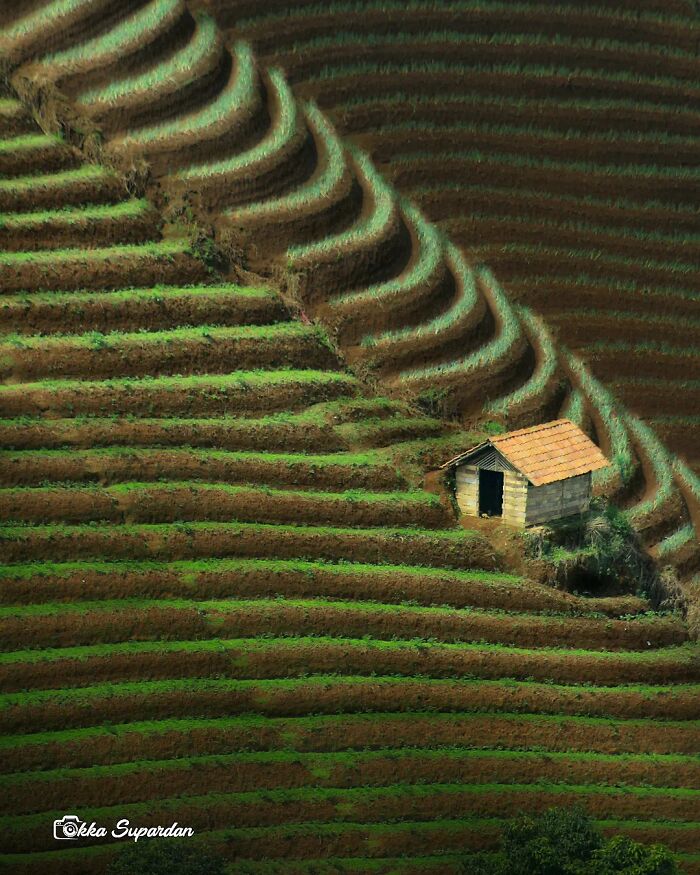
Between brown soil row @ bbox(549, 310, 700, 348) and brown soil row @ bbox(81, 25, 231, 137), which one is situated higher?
brown soil row @ bbox(81, 25, 231, 137)

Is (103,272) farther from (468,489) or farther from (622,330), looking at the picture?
(622,330)

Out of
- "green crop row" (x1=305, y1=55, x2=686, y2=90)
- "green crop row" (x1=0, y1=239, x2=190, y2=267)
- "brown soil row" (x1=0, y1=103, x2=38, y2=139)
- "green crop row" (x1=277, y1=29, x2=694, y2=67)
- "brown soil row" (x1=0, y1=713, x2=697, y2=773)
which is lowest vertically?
"brown soil row" (x1=0, y1=713, x2=697, y2=773)

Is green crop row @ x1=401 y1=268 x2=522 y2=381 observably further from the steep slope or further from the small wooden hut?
the small wooden hut

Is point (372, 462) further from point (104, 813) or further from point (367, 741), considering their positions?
point (104, 813)

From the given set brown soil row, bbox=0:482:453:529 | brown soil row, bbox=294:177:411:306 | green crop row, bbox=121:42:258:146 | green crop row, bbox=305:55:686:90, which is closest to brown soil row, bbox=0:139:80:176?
green crop row, bbox=121:42:258:146

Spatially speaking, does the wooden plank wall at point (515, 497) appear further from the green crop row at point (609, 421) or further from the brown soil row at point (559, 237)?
the brown soil row at point (559, 237)

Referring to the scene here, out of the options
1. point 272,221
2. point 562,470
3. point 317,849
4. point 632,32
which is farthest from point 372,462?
point 632,32
